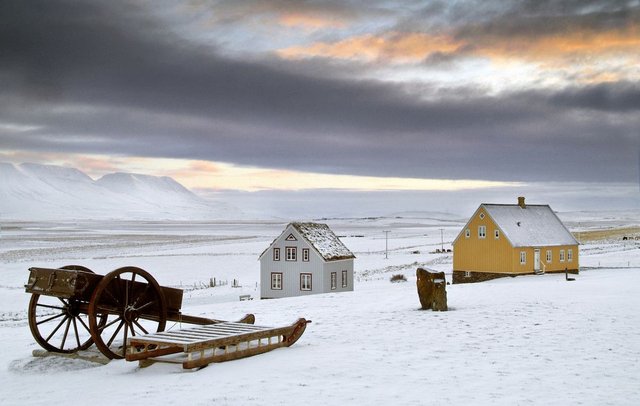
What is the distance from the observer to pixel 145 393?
12.3m

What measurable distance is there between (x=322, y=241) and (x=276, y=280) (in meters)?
3.95

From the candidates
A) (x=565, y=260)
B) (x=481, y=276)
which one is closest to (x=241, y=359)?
(x=481, y=276)

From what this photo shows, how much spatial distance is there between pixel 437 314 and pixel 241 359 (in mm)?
8552

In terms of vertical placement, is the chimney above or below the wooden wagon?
above

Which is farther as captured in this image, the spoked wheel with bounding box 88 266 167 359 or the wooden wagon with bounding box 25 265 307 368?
the spoked wheel with bounding box 88 266 167 359

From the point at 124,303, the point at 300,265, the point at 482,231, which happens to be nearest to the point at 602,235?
the point at 482,231

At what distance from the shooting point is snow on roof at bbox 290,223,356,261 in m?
43.4

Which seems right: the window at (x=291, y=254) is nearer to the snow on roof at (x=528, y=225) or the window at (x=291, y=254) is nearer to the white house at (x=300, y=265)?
the white house at (x=300, y=265)

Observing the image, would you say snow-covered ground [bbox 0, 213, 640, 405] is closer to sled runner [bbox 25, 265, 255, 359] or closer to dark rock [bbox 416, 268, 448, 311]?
dark rock [bbox 416, 268, 448, 311]

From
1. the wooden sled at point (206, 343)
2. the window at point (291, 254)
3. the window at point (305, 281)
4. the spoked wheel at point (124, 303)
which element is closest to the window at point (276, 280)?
the window at point (291, 254)

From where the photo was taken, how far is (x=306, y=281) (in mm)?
43312

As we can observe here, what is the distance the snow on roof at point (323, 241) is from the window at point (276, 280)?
3105 mm

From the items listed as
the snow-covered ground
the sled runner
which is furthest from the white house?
the sled runner

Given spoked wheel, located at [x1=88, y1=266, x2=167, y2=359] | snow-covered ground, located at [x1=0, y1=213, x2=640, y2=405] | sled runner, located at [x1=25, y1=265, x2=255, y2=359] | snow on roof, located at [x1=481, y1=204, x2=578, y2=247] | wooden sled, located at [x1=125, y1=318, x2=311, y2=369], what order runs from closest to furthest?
snow-covered ground, located at [x1=0, y1=213, x2=640, y2=405]
wooden sled, located at [x1=125, y1=318, x2=311, y2=369]
spoked wheel, located at [x1=88, y1=266, x2=167, y2=359]
sled runner, located at [x1=25, y1=265, x2=255, y2=359]
snow on roof, located at [x1=481, y1=204, x2=578, y2=247]
